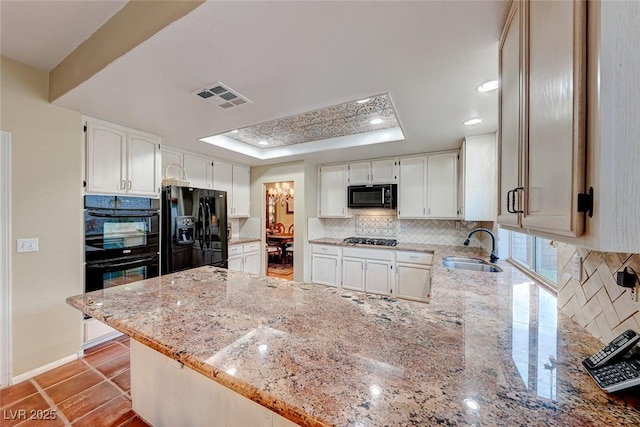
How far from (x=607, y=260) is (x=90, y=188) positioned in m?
3.58

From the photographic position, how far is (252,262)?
4.40 metres

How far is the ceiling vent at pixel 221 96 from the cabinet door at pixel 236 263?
2662 mm

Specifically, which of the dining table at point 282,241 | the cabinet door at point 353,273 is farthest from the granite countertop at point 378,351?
the dining table at point 282,241

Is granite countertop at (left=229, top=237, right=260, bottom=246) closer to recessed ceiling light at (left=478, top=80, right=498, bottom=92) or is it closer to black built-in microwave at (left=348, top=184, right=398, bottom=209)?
black built-in microwave at (left=348, top=184, right=398, bottom=209)

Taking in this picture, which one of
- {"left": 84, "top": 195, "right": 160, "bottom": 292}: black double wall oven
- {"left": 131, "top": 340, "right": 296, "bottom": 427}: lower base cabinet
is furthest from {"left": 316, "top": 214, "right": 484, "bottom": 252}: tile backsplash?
{"left": 131, "top": 340, "right": 296, "bottom": 427}: lower base cabinet

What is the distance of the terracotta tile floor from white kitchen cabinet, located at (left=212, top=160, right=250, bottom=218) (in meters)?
2.50

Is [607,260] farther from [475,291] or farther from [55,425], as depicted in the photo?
[55,425]

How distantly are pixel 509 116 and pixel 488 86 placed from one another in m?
0.78

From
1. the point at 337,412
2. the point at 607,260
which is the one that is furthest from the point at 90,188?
the point at 607,260

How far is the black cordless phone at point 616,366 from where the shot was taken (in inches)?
24.8

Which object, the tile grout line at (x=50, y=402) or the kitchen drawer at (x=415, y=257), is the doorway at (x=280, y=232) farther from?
the tile grout line at (x=50, y=402)

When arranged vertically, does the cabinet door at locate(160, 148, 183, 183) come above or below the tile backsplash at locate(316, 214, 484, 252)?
above

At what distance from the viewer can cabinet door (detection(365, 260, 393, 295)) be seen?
3.58 metres

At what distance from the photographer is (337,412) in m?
0.57
